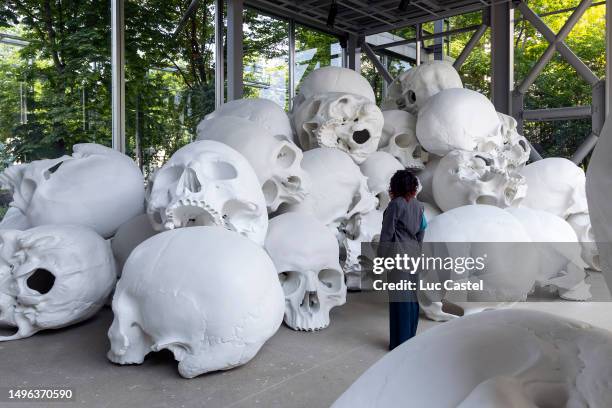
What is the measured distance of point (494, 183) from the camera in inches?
179

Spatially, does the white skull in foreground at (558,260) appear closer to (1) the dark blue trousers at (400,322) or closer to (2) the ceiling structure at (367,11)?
(1) the dark blue trousers at (400,322)

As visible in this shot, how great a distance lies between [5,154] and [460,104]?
233 inches

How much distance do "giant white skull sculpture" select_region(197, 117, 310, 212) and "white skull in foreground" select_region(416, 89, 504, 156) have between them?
1648 millimetres

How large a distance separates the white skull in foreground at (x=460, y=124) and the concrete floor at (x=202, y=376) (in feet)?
6.61

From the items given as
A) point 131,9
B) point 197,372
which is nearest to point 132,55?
point 131,9

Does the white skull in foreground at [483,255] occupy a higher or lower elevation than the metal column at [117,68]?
lower

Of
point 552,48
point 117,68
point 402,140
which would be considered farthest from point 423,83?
point 552,48

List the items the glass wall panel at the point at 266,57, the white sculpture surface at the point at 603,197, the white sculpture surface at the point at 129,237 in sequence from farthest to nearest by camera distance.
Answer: the glass wall panel at the point at 266,57
the white sculpture surface at the point at 129,237
the white sculpture surface at the point at 603,197

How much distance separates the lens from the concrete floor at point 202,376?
2463 millimetres

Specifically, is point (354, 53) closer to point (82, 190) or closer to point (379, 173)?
point (379, 173)

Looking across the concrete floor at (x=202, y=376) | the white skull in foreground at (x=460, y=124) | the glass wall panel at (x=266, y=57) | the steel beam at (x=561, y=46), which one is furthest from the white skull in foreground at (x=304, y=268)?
the steel beam at (x=561, y=46)

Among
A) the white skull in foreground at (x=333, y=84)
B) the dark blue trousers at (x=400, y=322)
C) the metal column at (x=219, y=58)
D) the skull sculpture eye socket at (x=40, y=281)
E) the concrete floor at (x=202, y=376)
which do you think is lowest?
the concrete floor at (x=202, y=376)

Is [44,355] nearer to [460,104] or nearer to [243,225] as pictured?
[243,225]

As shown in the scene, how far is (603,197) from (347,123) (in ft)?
14.4
